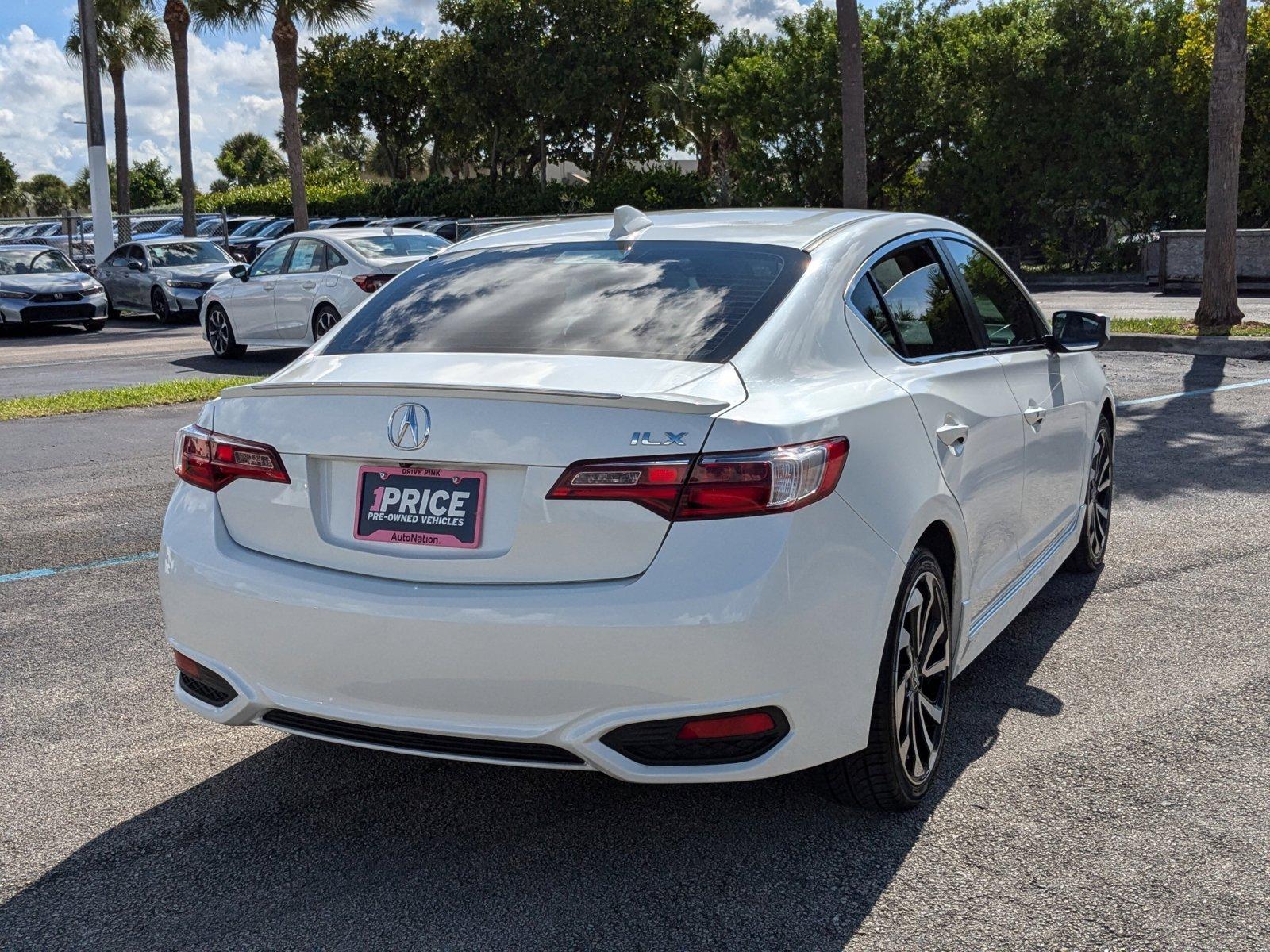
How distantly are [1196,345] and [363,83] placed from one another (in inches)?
1902

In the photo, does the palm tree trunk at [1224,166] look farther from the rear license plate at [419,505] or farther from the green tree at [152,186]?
the green tree at [152,186]

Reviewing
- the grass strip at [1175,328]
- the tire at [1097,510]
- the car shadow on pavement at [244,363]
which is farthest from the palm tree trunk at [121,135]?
the tire at [1097,510]

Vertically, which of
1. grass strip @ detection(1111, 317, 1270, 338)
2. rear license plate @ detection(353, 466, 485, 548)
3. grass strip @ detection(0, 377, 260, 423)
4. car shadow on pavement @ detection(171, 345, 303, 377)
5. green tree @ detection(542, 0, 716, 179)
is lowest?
grass strip @ detection(0, 377, 260, 423)

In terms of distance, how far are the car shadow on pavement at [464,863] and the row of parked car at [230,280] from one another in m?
11.9

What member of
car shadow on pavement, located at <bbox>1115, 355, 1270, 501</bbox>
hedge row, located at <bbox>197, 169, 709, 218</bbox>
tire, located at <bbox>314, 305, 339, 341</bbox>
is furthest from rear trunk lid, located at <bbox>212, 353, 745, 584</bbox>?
hedge row, located at <bbox>197, 169, 709, 218</bbox>

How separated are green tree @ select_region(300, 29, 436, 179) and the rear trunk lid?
180 ft

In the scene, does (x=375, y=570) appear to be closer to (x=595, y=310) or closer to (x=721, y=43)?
(x=595, y=310)

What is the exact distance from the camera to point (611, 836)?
3.60 meters

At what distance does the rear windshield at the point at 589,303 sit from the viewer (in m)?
3.58

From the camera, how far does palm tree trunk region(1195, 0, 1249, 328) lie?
51.8ft

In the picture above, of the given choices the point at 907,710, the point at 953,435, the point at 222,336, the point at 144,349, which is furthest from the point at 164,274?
the point at 907,710

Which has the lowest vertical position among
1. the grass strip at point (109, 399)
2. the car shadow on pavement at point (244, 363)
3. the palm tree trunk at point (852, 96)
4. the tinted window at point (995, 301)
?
the grass strip at point (109, 399)

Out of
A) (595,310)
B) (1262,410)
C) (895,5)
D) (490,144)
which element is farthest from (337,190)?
(595,310)

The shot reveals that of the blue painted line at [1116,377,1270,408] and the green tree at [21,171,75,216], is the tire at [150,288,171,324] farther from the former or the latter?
the green tree at [21,171,75,216]
